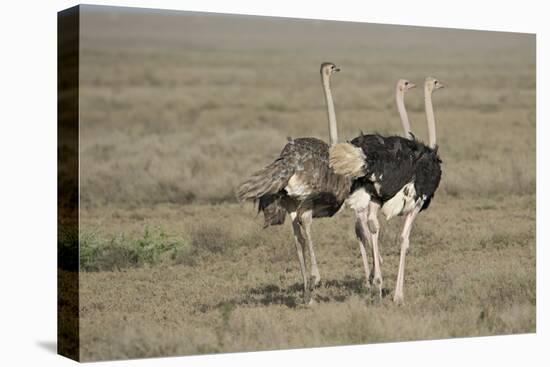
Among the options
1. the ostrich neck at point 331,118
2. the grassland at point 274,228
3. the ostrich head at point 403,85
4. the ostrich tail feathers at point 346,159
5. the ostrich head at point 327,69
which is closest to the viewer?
the grassland at point 274,228

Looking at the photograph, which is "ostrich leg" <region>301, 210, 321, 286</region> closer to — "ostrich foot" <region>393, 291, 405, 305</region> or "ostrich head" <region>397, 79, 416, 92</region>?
"ostrich foot" <region>393, 291, 405, 305</region>

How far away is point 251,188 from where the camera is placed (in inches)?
515

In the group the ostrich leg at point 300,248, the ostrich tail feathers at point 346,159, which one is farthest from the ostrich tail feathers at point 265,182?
the ostrich leg at point 300,248

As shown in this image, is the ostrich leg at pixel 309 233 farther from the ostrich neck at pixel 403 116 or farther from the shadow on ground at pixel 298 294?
the ostrich neck at pixel 403 116

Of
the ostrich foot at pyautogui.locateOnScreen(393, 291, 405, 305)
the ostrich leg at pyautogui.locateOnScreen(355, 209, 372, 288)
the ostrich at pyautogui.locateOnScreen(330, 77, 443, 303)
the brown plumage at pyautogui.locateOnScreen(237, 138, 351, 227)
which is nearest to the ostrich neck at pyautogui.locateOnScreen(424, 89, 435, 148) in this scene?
the ostrich at pyautogui.locateOnScreen(330, 77, 443, 303)

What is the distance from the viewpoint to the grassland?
13438 mm

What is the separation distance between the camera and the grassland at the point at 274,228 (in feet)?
44.1

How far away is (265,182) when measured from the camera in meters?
13.2

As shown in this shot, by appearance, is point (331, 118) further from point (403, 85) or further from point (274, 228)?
point (274, 228)

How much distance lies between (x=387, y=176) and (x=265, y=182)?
138cm

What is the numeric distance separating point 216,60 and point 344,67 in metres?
2.84

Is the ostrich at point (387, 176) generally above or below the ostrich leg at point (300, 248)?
above

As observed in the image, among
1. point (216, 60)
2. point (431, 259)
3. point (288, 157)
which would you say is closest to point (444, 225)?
point (431, 259)

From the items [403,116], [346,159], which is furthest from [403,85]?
[346,159]
